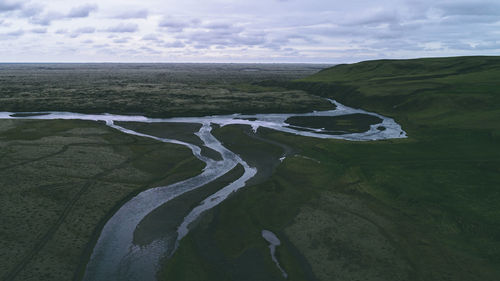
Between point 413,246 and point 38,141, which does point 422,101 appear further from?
point 38,141

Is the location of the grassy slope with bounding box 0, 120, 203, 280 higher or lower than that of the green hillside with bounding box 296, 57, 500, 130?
lower

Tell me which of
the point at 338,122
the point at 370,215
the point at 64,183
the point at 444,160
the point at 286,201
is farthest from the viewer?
the point at 338,122

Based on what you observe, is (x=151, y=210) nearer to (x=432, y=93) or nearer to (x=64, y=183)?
(x=64, y=183)

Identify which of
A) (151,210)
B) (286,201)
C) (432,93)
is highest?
(432,93)

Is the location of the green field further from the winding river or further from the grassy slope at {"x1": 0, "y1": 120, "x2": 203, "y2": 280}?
the winding river

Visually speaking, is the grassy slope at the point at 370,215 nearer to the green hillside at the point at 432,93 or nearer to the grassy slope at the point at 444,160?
the grassy slope at the point at 444,160

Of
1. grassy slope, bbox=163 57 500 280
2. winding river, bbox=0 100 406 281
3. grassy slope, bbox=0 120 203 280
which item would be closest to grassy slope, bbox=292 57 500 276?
grassy slope, bbox=163 57 500 280

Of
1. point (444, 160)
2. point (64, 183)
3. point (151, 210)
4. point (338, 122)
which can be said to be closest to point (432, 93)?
point (338, 122)
